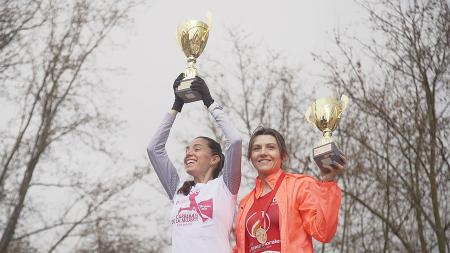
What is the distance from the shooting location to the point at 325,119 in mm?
3561

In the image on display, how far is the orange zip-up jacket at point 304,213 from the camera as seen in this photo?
305 cm

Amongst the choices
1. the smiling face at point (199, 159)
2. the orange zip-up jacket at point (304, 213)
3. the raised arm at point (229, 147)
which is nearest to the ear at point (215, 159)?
the smiling face at point (199, 159)

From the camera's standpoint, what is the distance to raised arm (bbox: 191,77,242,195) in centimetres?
351

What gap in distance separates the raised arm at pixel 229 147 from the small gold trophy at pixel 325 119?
1.81 ft

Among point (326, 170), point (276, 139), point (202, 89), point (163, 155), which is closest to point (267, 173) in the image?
point (276, 139)

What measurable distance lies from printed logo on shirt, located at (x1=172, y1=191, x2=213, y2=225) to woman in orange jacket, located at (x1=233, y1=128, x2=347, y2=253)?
0.74 feet

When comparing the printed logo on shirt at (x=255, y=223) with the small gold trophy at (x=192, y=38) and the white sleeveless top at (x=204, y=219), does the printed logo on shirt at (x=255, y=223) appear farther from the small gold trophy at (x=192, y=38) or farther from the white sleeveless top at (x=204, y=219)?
the small gold trophy at (x=192, y=38)

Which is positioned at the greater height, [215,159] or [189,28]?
[189,28]

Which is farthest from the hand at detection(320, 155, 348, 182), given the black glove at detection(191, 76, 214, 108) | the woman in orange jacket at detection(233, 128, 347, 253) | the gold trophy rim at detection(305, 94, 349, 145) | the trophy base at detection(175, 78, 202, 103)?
the trophy base at detection(175, 78, 202, 103)

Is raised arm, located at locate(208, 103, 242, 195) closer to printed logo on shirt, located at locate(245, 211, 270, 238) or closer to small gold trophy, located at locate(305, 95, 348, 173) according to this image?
printed logo on shirt, located at locate(245, 211, 270, 238)

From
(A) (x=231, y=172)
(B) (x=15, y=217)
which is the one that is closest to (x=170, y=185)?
(A) (x=231, y=172)

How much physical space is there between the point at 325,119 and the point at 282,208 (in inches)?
28.5

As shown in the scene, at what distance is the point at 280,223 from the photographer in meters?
3.19

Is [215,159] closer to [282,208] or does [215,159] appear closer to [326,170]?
[282,208]
